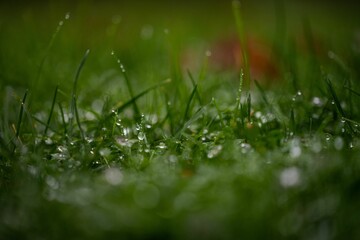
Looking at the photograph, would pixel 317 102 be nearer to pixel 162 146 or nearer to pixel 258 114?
pixel 258 114

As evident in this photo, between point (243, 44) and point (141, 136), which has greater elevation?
point (243, 44)

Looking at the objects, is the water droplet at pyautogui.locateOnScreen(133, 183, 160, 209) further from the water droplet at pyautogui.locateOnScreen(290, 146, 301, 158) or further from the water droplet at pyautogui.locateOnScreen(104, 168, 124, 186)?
the water droplet at pyautogui.locateOnScreen(290, 146, 301, 158)

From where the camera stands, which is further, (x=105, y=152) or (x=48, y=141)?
(x=48, y=141)

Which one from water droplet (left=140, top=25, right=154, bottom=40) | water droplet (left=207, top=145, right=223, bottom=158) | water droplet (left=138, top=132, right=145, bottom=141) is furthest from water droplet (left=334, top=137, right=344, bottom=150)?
water droplet (left=140, top=25, right=154, bottom=40)

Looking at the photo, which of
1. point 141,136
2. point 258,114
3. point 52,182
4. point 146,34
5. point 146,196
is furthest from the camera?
point 146,34

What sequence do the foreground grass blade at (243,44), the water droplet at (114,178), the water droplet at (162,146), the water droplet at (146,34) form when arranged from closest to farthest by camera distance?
the water droplet at (114,178) → the water droplet at (162,146) → the foreground grass blade at (243,44) → the water droplet at (146,34)

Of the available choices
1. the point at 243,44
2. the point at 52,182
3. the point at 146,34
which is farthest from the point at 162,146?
the point at 146,34

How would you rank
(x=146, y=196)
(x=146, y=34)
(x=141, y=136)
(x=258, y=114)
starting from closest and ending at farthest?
(x=146, y=196)
(x=141, y=136)
(x=258, y=114)
(x=146, y=34)

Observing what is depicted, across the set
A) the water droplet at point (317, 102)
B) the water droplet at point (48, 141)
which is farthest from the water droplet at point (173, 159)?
the water droplet at point (317, 102)

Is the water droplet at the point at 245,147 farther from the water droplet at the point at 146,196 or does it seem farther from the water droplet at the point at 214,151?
the water droplet at the point at 146,196
